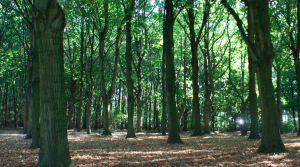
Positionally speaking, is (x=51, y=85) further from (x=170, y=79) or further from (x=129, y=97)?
(x=129, y=97)

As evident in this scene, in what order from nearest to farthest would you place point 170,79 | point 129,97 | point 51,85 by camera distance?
point 51,85
point 170,79
point 129,97

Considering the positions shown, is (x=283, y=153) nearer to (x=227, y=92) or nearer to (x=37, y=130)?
(x=37, y=130)

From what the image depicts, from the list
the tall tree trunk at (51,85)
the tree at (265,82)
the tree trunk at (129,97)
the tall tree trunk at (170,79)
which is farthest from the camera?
the tree trunk at (129,97)

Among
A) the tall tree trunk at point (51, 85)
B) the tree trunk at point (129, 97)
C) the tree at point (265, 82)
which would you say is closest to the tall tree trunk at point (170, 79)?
the tree at point (265, 82)

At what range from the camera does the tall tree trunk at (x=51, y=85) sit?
4914mm

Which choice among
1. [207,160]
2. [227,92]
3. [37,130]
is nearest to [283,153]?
[207,160]

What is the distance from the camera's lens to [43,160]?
16.1ft

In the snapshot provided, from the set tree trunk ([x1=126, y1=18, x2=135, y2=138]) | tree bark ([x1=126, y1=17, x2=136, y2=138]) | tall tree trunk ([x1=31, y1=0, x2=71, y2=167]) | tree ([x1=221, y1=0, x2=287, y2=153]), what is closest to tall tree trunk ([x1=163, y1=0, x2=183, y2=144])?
tree ([x1=221, y1=0, x2=287, y2=153])

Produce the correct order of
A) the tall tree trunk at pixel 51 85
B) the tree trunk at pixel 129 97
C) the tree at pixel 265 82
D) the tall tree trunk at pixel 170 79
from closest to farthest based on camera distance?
the tall tree trunk at pixel 51 85
the tree at pixel 265 82
the tall tree trunk at pixel 170 79
the tree trunk at pixel 129 97

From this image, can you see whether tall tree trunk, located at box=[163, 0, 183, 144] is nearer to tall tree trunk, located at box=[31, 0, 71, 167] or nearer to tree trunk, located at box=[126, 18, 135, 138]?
tree trunk, located at box=[126, 18, 135, 138]

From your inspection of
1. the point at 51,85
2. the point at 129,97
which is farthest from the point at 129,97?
the point at 51,85

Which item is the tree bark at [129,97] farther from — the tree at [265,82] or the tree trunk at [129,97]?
the tree at [265,82]

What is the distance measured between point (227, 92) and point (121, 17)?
2504cm

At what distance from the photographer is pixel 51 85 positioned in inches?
196
